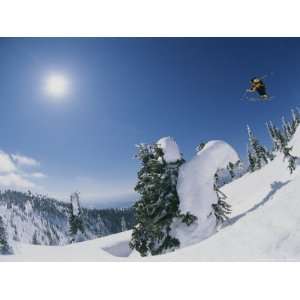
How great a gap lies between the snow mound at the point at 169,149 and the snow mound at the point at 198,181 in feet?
2.43

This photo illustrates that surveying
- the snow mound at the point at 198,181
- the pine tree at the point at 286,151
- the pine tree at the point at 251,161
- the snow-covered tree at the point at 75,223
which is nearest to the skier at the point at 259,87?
the snow mound at the point at 198,181

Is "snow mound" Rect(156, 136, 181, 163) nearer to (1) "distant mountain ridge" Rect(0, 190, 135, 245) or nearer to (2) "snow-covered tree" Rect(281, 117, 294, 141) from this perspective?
(2) "snow-covered tree" Rect(281, 117, 294, 141)

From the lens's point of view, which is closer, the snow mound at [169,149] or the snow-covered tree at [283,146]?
the snow mound at [169,149]

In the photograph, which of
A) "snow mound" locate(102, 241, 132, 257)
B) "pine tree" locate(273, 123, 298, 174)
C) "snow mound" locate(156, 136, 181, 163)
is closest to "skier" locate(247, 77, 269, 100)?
"snow mound" locate(156, 136, 181, 163)

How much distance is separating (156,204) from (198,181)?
2255mm

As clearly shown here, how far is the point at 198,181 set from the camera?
14.6 meters

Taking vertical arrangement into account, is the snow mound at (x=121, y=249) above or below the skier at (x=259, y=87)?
below

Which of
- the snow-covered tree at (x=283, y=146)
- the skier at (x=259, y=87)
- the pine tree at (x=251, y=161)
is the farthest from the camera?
the pine tree at (x=251, y=161)

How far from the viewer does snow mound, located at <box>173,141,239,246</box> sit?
14.6 metres

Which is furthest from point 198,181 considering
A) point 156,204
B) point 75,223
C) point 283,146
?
point 75,223

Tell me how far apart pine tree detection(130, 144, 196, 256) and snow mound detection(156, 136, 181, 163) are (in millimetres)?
177

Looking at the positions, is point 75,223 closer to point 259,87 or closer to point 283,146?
point 283,146

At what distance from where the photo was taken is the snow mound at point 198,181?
14.6 metres

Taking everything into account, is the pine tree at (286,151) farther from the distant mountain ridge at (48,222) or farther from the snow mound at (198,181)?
the distant mountain ridge at (48,222)
